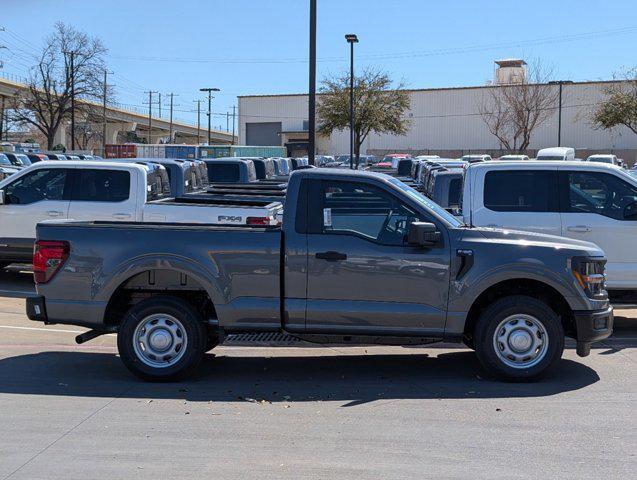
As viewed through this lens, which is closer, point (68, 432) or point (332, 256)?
point (68, 432)

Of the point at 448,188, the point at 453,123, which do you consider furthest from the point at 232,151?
the point at 448,188

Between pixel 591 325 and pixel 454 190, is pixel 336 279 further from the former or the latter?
pixel 454 190

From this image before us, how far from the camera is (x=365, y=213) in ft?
24.9

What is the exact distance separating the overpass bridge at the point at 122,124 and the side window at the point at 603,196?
2496 inches

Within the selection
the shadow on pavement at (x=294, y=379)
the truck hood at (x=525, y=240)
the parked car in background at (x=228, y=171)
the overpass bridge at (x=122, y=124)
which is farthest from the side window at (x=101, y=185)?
the overpass bridge at (x=122, y=124)

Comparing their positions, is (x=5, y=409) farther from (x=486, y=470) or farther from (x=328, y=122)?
(x=328, y=122)

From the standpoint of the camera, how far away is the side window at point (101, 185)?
1275 centimetres

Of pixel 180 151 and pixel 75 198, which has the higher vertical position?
pixel 180 151

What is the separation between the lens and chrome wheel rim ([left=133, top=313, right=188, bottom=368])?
7.41m

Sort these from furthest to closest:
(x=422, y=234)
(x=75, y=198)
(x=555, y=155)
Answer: (x=555, y=155) < (x=75, y=198) < (x=422, y=234)

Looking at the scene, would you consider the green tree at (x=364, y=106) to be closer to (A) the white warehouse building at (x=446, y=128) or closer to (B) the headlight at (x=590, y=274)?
(A) the white warehouse building at (x=446, y=128)

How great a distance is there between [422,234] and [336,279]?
85 centimetres

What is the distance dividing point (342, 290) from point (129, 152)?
49628 mm

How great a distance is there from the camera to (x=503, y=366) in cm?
736
